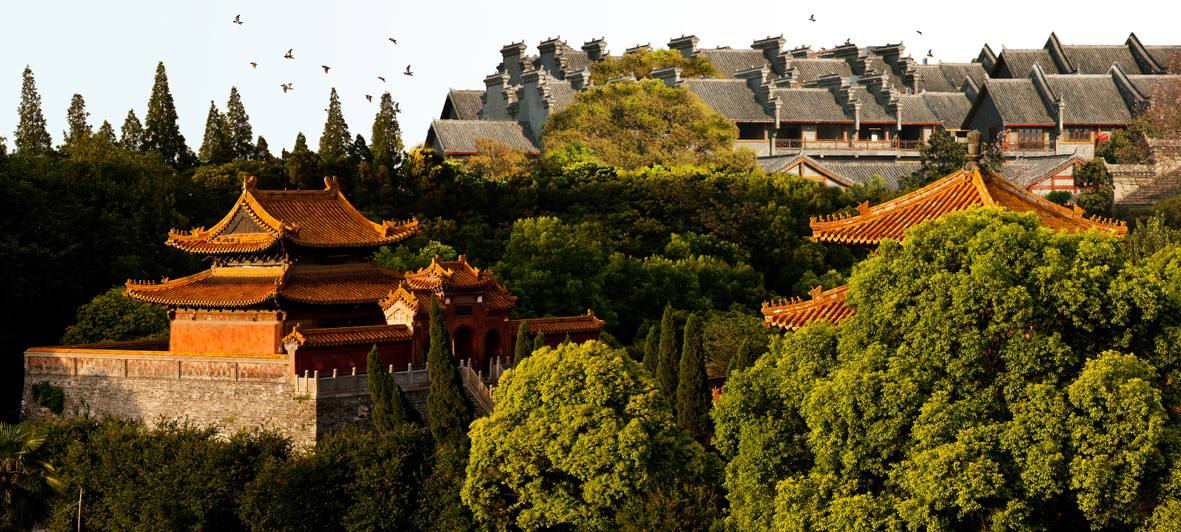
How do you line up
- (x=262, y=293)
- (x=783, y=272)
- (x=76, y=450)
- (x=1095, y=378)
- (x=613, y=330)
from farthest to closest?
(x=783, y=272) < (x=613, y=330) < (x=262, y=293) < (x=76, y=450) < (x=1095, y=378)

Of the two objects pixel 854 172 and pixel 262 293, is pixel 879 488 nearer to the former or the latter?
pixel 262 293

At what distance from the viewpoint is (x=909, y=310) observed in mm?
19656

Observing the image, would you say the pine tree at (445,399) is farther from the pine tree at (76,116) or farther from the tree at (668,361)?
the pine tree at (76,116)

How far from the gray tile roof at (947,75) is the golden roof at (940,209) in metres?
78.2

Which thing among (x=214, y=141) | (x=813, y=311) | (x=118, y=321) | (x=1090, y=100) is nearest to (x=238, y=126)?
(x=214, y=141)

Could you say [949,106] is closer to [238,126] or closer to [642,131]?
[642,131]

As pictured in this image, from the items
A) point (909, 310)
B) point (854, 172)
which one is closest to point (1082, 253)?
point (909, 310)

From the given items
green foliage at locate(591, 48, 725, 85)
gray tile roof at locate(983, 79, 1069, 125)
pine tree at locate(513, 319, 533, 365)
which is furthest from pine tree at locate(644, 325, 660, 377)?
green foliage at locate(591, 48, 725, 85)

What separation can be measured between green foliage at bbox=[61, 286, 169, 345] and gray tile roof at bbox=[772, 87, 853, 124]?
159 ft

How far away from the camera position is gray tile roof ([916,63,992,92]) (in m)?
100

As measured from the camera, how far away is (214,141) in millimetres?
60938

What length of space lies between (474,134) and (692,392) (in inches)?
2045

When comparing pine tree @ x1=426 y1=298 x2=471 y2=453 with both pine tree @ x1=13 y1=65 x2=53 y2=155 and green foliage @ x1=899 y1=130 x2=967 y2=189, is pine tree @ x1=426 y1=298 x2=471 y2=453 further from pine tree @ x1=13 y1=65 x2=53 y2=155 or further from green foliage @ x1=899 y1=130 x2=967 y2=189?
green foliage @ x1=899 y1=130 x2=967 y2=189

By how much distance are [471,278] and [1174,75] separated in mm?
66135
